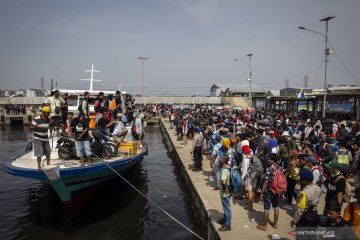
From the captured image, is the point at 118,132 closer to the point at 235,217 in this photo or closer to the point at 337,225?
the point at 235,217

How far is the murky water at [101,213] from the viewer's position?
9006mm

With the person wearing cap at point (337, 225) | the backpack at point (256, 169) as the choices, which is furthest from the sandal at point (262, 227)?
the person wearing cap at point (337, 225)

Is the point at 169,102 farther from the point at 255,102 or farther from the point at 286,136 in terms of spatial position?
the point at 286,136

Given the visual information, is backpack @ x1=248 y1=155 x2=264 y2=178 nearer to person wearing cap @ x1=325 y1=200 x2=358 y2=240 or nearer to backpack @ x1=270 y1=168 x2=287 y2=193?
backpack @ x1=270 y1=168 x2=287 y2=193

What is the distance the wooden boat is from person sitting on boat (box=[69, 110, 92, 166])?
0.37m

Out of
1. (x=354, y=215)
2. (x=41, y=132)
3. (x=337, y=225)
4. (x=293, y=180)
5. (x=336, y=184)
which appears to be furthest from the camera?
(x=41, y=132)

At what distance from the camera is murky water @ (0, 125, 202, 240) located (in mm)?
9006

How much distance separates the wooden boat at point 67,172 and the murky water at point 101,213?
891 millimetres

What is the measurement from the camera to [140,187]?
45.9ft

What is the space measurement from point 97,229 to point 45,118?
3.69m

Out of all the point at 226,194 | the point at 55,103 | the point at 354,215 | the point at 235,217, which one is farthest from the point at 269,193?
the point at 55,103

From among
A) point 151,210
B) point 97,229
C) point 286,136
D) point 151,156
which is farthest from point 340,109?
point 97,229

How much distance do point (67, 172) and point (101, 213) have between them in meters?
2.47

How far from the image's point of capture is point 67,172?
8555mm
